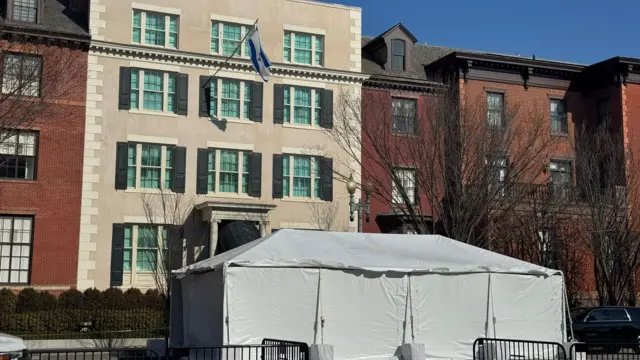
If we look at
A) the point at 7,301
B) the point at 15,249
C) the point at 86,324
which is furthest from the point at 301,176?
the point at 7,301

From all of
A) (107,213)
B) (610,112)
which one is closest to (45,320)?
(107,213)

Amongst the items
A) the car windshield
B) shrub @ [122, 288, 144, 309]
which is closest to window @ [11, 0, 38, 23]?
shrub @ [122, 288, 144, 309]

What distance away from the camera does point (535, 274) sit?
19.5 metres

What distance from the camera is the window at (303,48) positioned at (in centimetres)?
3566

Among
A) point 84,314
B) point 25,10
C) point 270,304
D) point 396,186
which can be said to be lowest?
point 84,314

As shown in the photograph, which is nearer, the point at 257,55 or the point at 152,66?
the point at 257,55

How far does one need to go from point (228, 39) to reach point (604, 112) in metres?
18.5

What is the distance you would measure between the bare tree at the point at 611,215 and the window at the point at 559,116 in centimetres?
481

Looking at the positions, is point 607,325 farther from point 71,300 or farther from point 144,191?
point 71,300

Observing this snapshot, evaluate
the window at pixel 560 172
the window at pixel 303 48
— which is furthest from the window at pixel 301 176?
the window at pixel 560 172

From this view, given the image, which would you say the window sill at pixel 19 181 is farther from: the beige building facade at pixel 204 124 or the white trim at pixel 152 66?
the white trim at pixel 152 66

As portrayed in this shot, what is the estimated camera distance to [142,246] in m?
32.1

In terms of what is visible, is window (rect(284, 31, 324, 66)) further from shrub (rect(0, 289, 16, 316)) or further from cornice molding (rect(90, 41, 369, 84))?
shrub (rect(0, 289, 16, 316))

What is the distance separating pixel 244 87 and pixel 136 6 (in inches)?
219
